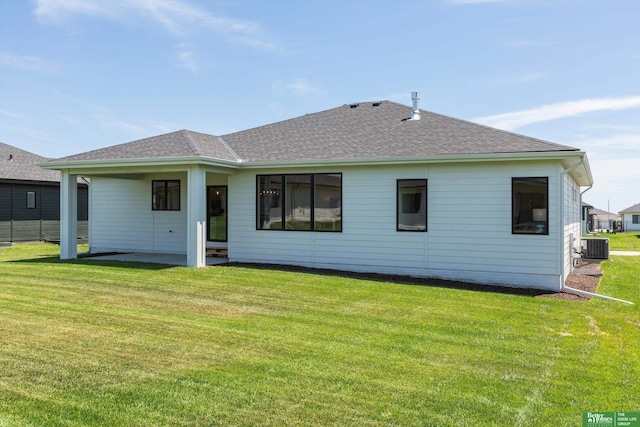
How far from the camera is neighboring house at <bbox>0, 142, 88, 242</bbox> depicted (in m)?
20.5

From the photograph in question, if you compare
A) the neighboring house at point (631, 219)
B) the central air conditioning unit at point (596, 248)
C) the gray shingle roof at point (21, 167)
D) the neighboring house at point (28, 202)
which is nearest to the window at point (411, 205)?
the central air conditioning unit at point (596, 248)

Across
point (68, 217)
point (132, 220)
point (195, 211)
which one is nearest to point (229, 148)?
point (195, 211)

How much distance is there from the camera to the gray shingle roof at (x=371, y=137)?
11.1m

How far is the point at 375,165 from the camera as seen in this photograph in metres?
11.7

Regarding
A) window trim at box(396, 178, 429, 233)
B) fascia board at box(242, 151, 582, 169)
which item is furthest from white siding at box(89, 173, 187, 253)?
window trim at box(396, 178, 429, 233)

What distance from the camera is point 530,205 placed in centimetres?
1030

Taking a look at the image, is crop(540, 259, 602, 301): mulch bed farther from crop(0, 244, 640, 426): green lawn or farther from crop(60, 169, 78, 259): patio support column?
crop(60, 169, 78, 259): patio support column

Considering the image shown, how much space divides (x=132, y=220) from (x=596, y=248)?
15685 millimetres

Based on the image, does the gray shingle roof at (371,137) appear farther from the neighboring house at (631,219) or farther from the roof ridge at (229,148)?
the neighboring house at (631,219)

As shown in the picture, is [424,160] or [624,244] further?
[624,244]

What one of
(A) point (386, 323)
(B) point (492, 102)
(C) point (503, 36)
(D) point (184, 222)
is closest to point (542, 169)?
(C) point (503, 36)

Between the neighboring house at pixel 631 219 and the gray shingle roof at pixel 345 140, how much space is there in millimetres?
57606

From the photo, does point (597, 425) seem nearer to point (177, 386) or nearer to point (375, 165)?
point (177, 386)

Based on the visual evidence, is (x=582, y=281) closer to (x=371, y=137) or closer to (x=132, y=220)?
(x=371, y=137)
